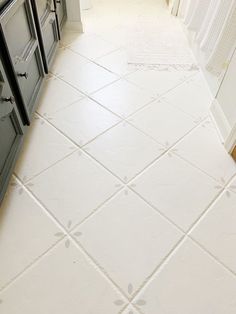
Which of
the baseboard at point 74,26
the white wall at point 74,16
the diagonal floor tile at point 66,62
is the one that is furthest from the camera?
the baseboard at point 74,26

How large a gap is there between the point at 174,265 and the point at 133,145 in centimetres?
61

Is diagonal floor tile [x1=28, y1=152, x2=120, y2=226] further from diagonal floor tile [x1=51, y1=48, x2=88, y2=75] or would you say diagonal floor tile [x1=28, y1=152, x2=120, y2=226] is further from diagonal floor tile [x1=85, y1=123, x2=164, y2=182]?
diagonal floor tile [x1=51, y1=48, x2=88, y2=75]

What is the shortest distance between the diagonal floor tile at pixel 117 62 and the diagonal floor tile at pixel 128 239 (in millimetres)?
1059

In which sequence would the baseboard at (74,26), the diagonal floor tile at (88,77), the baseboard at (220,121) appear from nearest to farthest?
the baseboard at (220,121)
the diagonal floor tile at (88,77)
the baseboard at (74,26)

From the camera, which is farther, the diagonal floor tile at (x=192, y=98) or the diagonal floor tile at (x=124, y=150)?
the diagonal floor tile at (x=192, y=98)

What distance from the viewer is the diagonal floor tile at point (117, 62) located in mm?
1783

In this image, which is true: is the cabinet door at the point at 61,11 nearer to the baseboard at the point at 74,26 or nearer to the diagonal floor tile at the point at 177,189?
the baseboard at the point at 74,26

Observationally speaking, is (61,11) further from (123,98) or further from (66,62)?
(123,98)

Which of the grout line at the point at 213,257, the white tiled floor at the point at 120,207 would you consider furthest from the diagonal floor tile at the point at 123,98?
the grout line at the point at 213,257

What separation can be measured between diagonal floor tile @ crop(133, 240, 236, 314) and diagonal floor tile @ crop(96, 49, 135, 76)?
1.30 meters

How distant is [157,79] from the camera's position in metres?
1.71

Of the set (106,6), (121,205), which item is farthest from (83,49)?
(121,205)

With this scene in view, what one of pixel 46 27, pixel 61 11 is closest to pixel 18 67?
pixel 46 27

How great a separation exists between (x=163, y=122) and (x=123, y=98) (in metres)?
0.32
